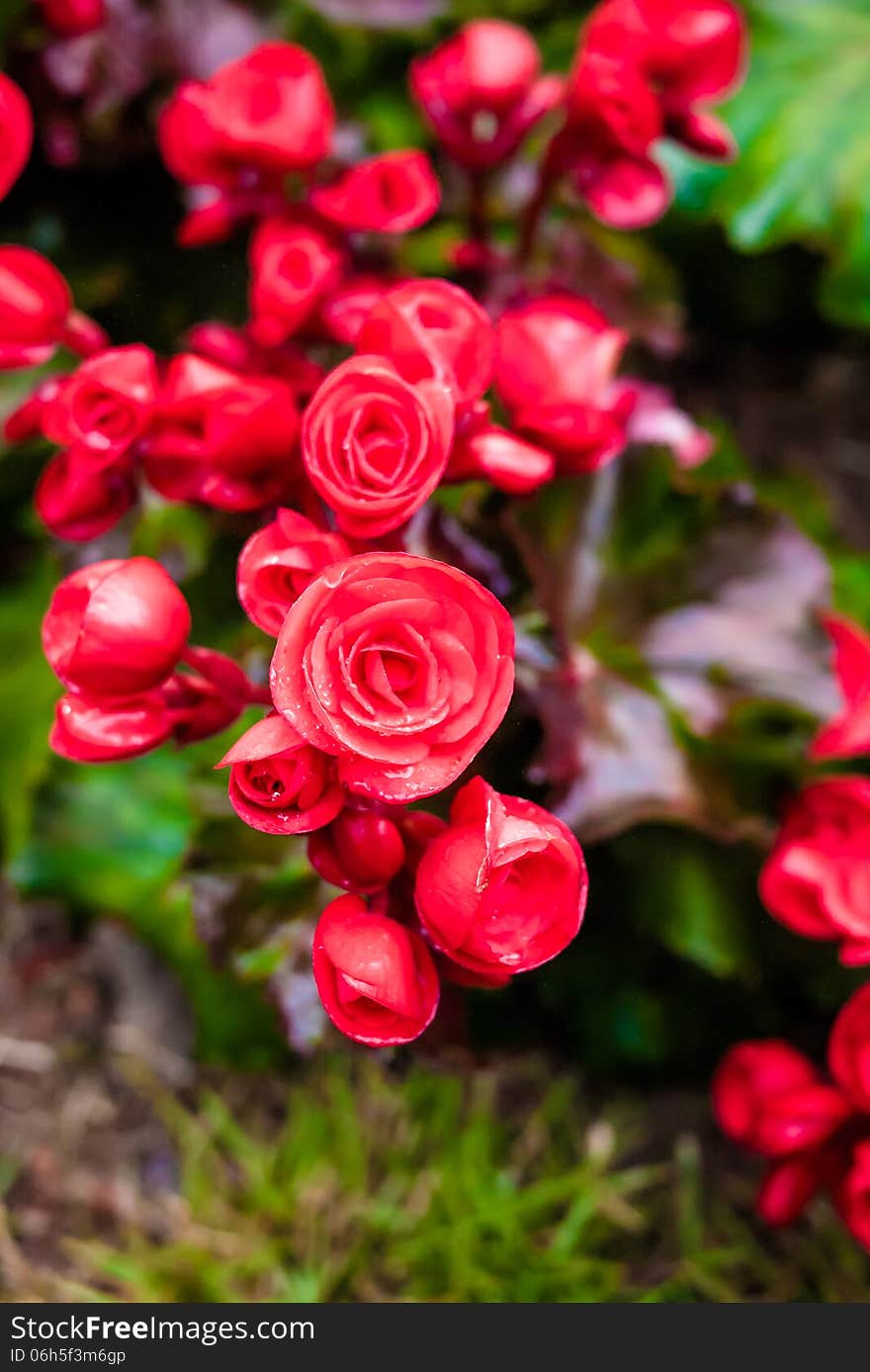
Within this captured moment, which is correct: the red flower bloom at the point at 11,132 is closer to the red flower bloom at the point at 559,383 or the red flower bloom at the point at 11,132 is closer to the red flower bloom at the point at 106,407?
the red flower bloom at the point at 106,407

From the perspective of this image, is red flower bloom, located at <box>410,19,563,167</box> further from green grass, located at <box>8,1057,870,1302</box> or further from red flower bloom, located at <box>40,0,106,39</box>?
green grass, located at <box>8,1057,870,1302</box>

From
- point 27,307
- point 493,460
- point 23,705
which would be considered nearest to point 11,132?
point 27,307

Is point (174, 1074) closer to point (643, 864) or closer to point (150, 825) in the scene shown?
point (150, 825)

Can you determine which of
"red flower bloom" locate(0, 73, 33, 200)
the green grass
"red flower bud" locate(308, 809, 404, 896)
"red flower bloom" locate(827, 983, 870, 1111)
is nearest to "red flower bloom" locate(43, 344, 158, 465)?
"red flower bloom" locate(0, 73, 33, 200)

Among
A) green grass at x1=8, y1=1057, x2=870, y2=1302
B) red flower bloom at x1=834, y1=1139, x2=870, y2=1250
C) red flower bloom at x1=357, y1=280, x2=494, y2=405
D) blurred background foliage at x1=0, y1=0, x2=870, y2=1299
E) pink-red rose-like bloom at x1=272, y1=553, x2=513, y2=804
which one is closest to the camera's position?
pink-red rose-like bloom at x1=272, y1=553, x2=513, y2=804

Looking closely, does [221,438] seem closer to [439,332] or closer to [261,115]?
[439,332]

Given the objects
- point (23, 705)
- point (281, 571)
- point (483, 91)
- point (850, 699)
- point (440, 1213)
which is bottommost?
point (440, 1213)
